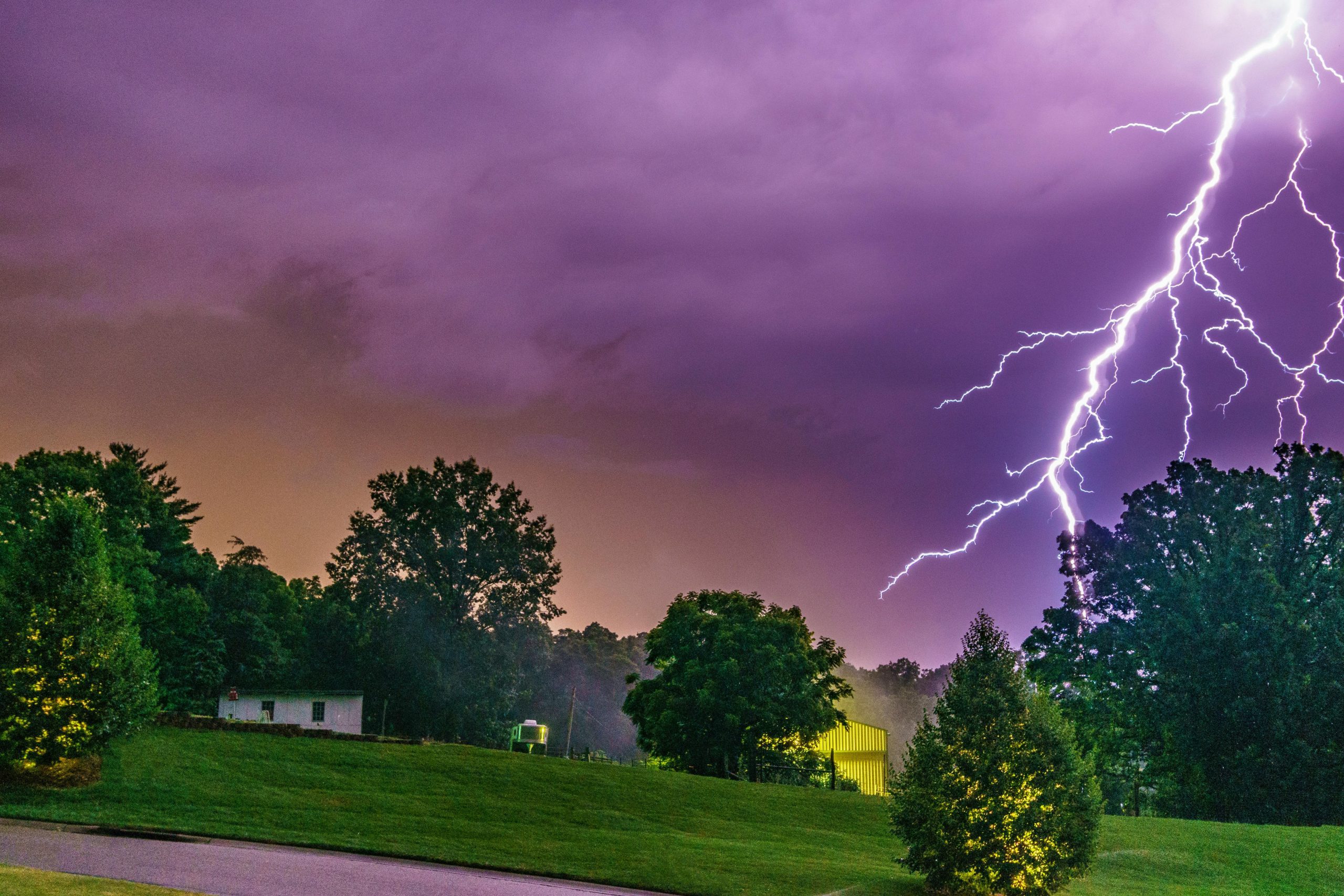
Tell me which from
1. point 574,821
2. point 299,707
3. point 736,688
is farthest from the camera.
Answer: point 299,707

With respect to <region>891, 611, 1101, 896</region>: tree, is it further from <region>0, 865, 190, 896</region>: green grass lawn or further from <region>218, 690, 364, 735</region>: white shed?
<region>218, 690, 364, 735</region>: white shed

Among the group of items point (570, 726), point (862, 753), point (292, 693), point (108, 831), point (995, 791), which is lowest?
point (862, 753)

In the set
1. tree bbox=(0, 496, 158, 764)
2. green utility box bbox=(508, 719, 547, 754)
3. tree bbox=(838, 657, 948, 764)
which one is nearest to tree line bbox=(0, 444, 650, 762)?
green utility box bbox=(508, 719, 547, 754)

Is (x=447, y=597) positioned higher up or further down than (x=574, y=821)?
higher up

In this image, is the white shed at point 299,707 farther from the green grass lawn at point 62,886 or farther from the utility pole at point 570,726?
the green grass lawn at point 62,886

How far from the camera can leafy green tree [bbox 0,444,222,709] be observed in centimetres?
5338

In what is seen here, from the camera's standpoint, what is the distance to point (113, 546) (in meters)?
52.1

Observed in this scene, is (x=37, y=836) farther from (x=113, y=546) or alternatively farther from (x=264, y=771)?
(x=113, y=546)

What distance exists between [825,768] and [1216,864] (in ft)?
96.3

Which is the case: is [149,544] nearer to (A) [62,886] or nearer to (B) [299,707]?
(B) [299,707]

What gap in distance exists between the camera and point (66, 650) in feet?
89.9

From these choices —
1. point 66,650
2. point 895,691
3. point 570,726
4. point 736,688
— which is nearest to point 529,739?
point 736,688

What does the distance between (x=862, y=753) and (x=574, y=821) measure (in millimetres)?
37885

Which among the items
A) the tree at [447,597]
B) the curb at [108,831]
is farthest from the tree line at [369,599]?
the curb at [108,831]
